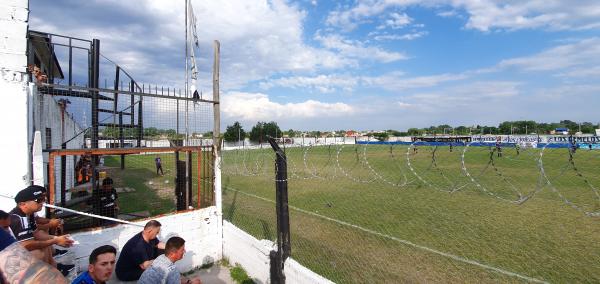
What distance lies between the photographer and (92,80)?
24.1 ft

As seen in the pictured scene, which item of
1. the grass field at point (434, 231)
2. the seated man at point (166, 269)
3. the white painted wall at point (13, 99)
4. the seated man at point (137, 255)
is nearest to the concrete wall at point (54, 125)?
the white painted wall at point (13, 99)

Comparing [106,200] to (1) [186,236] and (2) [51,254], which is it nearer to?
(1) [186,236]

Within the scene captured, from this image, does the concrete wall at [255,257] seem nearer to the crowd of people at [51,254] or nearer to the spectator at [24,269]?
the crowd of people at [51,254]

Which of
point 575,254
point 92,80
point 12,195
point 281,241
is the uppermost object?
point 92,80

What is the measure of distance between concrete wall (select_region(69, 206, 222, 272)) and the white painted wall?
1.22 metres

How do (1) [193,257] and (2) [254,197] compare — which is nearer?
(1) [193,257]

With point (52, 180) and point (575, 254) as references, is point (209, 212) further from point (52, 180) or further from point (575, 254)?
point (575, 254)

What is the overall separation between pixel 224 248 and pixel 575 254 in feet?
21.7

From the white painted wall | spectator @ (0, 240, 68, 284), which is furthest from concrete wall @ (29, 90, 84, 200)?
spectator @ (0, 240, 68, 284)

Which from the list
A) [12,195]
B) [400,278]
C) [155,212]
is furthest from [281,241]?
[155,212]

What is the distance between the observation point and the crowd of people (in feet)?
4.69

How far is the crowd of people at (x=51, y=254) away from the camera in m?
1.43

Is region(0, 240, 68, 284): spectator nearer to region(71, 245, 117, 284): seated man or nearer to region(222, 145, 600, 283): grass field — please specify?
region(71, 245, 117, 284): seated man

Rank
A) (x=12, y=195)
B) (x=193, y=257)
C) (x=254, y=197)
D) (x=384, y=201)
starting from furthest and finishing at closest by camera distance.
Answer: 1. (x=254, y=197)
2. (x=384, y=201)
3. (x=193, y=257)
4. (x=12, y=195)
